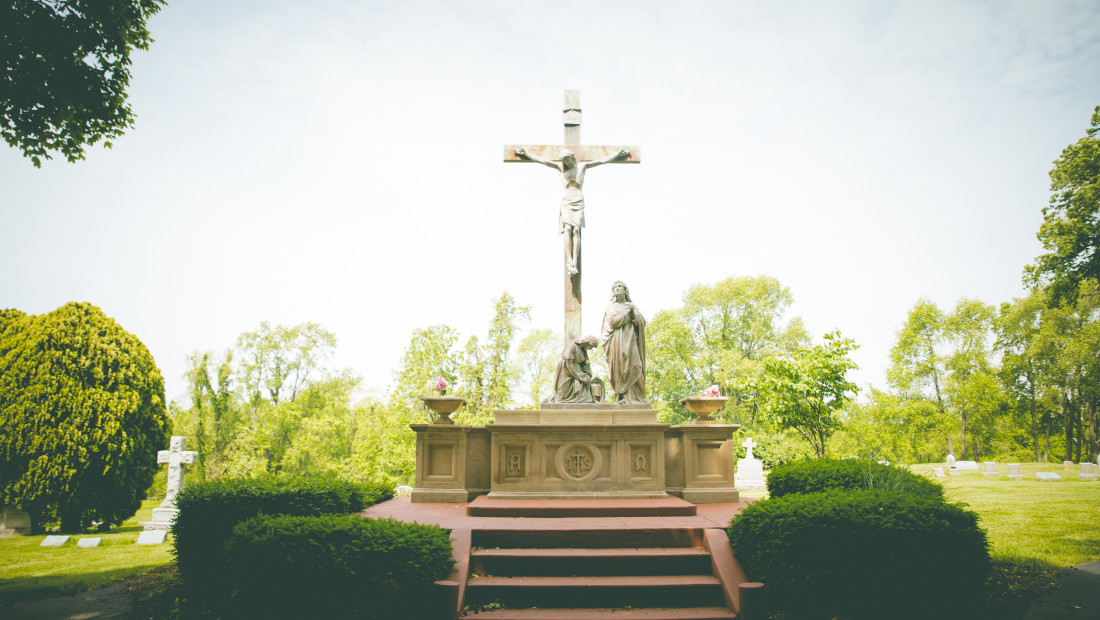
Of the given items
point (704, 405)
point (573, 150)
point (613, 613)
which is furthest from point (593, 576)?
point (573, 150)

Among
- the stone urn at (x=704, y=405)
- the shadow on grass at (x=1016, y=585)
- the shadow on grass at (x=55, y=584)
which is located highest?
the stone urn at (x=704, y=405)

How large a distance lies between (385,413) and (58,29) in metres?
21.6

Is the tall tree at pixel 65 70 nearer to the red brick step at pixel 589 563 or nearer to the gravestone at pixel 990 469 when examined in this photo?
the red brick step at pixel 589 563

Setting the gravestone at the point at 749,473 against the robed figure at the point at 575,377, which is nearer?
the robed figure at the point at 575,377

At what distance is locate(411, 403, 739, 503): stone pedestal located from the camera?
340 inches

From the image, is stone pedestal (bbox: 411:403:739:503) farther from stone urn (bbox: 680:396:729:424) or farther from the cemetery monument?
stone urn (bbox: 680:396:729:424)

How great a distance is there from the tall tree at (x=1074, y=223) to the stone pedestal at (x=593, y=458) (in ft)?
47.6

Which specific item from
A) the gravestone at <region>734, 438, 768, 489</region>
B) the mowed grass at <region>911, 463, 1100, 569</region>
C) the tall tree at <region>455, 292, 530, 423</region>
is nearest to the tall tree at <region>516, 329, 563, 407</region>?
the tall tree at <region>455, 292, 530, 423</region>

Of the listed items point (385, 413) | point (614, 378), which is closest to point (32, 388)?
point (385, 413)

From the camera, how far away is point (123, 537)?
43.7 ft

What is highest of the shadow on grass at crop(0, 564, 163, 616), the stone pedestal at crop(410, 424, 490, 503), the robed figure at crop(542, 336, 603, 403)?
the robed figure at crop(542, 336, 603, 403)

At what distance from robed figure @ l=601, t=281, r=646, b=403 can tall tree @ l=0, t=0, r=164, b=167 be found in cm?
797

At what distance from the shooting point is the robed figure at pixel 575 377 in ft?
30.8

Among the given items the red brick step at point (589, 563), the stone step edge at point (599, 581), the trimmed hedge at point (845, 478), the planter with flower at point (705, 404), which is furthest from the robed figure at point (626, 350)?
the stone step edge at point (599, 581)
